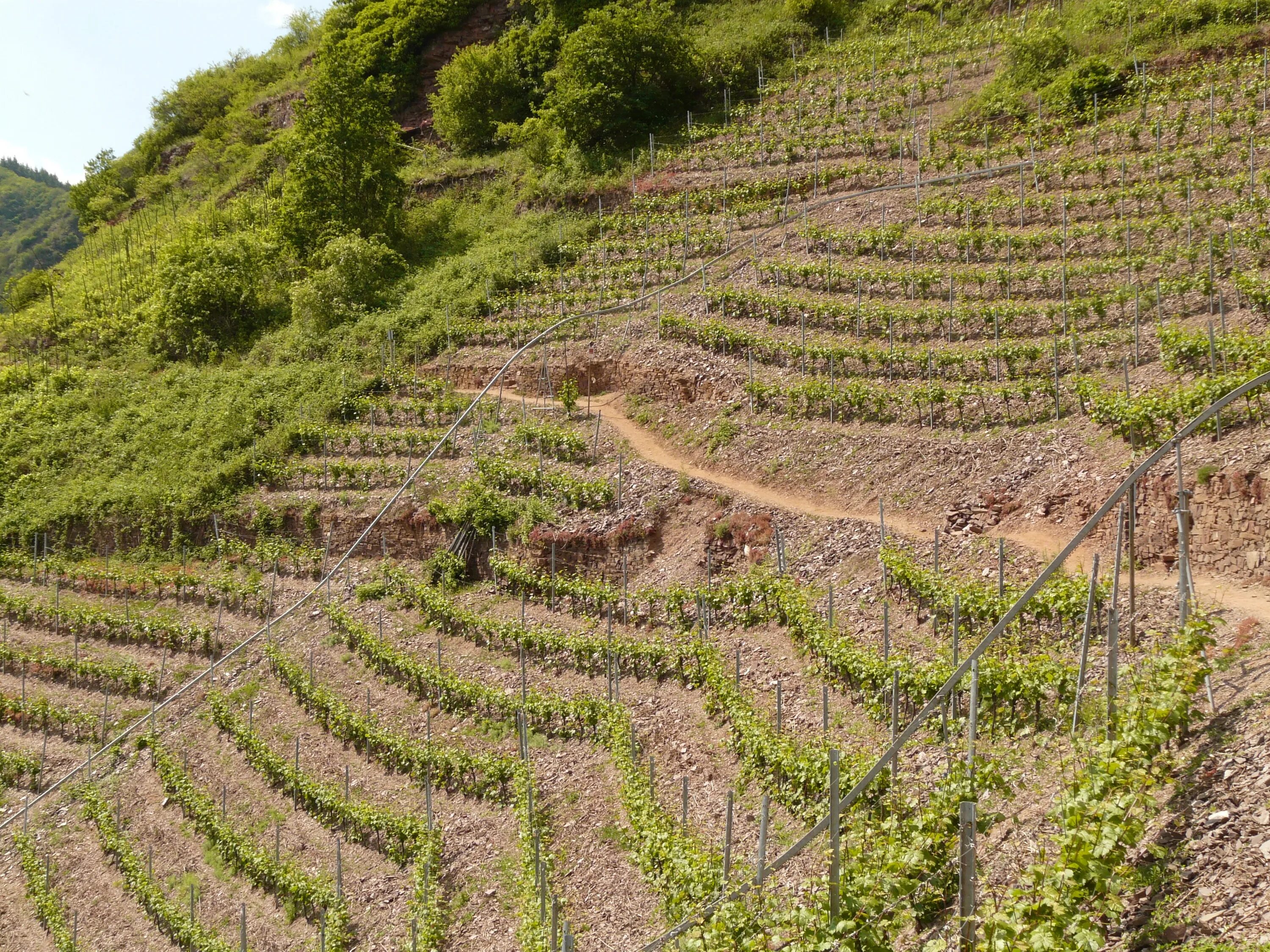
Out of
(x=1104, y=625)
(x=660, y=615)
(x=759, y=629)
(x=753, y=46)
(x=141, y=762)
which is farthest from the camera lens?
(x=753, y=46)

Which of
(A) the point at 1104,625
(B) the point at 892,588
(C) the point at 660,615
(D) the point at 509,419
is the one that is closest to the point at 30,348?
(D) the point at 509,419

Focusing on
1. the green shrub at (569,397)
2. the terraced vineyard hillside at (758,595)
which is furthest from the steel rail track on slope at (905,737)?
the green shrub at (569,397)

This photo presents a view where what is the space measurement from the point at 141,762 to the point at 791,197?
20.5 m

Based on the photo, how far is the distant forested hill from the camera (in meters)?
78.6

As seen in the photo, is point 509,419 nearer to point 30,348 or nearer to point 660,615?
point 660,615

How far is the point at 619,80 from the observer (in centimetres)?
3369

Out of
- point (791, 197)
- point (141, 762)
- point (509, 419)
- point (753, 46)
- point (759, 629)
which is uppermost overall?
point (753, 46)

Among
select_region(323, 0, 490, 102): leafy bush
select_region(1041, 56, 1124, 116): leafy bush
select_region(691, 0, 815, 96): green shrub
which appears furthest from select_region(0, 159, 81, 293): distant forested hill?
select_region(1041, 56, 1124, 116): leafy bush

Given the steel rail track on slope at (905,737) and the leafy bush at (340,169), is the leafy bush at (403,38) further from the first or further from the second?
the steel rail track on slope at (905,737)

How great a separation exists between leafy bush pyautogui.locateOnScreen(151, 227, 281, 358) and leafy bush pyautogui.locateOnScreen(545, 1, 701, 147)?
11079 millimetres

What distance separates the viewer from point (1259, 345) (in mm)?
15531

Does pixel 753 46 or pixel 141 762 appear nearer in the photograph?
pixel 141 762

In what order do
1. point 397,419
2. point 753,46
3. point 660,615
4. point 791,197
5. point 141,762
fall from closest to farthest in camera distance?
point 660,615 < point 141,762 < point 397,419 < point 791,197 < point 753,46

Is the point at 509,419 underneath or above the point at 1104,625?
above
